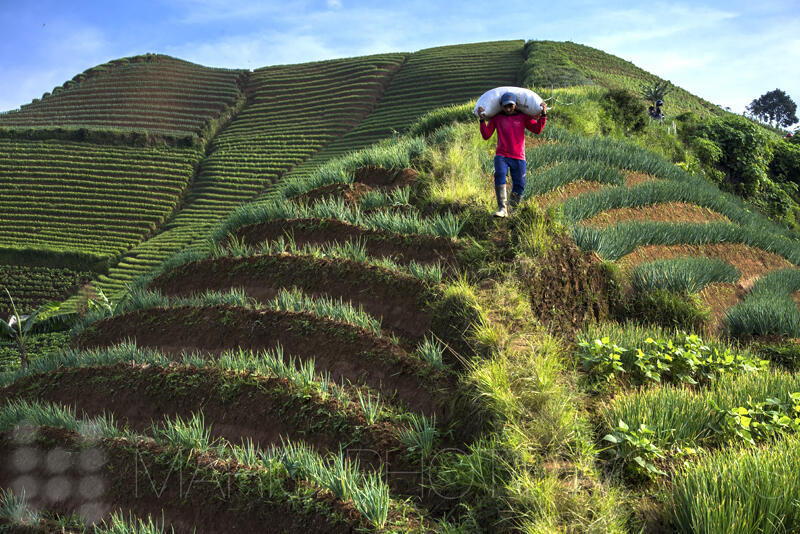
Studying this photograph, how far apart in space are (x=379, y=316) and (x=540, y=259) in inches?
70.8

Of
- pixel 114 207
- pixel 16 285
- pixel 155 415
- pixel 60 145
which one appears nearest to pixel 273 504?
pixel 155 415

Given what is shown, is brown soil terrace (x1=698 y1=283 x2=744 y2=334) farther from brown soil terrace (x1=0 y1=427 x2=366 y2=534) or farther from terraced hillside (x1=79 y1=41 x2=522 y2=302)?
terraced hillside (x1=79 y1=41 x2=522 y2=302)

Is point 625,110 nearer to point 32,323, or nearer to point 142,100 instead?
point 32,323

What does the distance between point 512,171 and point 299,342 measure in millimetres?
3277

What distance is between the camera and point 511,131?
6758 millimetres

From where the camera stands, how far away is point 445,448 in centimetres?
418

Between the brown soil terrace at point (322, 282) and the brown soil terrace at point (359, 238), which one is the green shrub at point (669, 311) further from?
the brown soil terrace at point (322, 282)

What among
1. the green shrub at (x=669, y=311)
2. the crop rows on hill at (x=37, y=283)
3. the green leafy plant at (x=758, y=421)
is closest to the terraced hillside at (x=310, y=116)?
the crop rows on hill at (x=37, y=283)

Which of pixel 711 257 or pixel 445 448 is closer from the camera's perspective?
pixel 445 448

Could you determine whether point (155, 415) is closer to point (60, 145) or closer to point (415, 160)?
point (415, 160)

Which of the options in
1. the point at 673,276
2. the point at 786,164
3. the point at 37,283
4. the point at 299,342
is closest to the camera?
the point at 299,342

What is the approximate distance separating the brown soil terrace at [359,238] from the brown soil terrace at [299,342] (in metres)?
1.48

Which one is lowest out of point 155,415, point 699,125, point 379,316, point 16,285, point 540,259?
point 16,285

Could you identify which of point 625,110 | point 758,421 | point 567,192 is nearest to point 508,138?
point 567,192
